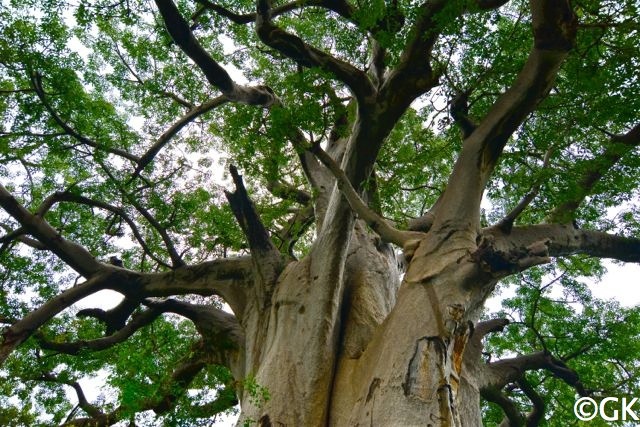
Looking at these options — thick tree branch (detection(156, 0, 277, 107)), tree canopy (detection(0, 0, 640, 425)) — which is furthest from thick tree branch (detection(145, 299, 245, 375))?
thick tree branch (detection(156, 0, 277, 107))

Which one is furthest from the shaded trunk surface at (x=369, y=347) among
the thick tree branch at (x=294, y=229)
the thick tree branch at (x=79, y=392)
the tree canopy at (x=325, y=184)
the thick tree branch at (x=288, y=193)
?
the thick tree branch at (x=288, y=193)

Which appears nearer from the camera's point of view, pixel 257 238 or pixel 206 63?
pixel 206 63

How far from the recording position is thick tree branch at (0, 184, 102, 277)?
5273 millimetres

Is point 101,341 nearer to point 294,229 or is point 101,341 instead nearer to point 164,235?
point 164,235

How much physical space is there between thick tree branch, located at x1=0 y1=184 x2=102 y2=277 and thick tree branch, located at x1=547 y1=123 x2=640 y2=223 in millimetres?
5285

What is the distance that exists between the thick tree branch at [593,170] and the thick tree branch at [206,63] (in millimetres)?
3694

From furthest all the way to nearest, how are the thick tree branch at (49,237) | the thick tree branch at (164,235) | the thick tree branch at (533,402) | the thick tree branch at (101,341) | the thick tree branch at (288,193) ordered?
the thick tree branch at (288,193) < the thick tree branch at (533,402) < the thick tree branch at (164,235) < the thick tree branch at (101,341) < the thick tree branch at (49,237)

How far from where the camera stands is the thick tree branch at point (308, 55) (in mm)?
4891

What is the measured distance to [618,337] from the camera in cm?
680

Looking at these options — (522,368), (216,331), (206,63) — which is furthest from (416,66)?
(522,368)

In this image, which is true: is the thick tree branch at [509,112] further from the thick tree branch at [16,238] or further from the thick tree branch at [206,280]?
the thick tree branch at [16,238]

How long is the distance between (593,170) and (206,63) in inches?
166

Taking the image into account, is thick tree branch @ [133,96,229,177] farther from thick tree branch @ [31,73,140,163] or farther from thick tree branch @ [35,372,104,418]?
thick tree branch @ [35,372,104,418]

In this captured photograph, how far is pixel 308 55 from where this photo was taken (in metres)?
4.98
